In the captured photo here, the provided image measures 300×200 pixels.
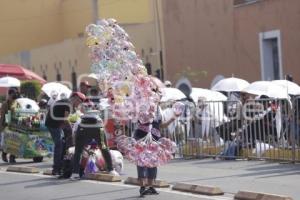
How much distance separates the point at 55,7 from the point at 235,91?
149ft

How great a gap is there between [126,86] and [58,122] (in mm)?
3899

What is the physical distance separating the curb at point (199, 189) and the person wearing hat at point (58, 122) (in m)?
3.16

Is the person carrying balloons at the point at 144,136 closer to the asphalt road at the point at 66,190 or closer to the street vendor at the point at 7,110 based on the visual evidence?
the asphalt road at the point at 66,190

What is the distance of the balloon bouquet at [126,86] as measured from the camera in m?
11.9

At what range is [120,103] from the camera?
12.3 metres

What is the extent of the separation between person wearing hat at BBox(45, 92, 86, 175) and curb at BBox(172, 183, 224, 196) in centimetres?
316

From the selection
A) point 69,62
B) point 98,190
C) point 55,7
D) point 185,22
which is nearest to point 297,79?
point 185,22

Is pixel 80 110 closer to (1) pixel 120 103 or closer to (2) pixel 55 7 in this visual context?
(1) pixel 120 103

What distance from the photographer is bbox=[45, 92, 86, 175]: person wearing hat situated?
1523 cm

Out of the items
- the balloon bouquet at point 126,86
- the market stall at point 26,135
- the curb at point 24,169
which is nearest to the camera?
the balloon bouquet at point 126,86

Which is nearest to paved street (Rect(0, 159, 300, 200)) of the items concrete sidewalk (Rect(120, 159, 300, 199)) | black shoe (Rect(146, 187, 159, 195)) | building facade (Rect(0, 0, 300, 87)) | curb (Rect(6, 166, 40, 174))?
concrete sidewalk (Rect(120, 159, 300, 199))

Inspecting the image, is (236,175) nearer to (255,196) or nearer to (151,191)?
(151,191)

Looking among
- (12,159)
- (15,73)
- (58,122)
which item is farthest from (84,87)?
(15,73)

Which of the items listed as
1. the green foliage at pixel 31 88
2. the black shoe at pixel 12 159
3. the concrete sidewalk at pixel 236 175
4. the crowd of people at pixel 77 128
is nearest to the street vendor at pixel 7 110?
the black shoe at pixel 12 159
